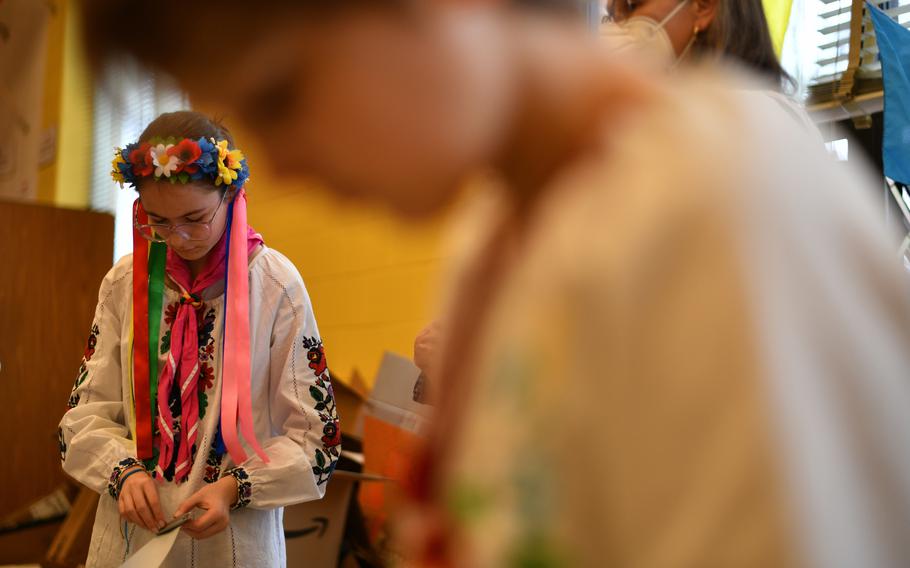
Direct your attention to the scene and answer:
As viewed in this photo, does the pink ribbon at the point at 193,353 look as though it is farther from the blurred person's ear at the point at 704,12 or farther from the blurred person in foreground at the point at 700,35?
the blurred person's ear at the point at 704,12

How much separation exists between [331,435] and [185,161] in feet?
1.72

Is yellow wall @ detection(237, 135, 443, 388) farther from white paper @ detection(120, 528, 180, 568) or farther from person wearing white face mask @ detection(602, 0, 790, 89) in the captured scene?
person wearing white face mask @ detection(602, 0, 790, 89)

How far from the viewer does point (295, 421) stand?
1516mm

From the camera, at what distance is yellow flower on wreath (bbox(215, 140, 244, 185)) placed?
1.44 metres

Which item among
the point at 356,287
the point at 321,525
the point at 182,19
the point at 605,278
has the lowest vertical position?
the point at 321,525

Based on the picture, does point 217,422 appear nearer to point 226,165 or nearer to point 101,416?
point 101,416

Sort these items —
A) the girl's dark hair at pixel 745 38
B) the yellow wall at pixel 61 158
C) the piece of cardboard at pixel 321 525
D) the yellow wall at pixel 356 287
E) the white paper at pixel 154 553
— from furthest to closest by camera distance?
the yellow wall at pixel 61 158, the yellow wall at pixel 356 287, the piece of cardboard at pixel 321 525, the white paper at pixel 154 553, the girl's dark hair at pixel 745 38

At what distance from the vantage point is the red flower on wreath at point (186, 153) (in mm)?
1465

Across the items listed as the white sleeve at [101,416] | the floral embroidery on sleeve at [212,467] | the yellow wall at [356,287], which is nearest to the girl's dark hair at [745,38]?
the floral embroidery on sleeve at [212,467]

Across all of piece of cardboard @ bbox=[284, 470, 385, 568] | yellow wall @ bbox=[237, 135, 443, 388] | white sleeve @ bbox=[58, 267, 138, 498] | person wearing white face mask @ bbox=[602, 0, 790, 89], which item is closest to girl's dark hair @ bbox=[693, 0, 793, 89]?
person wearing white face mask @ bbox=[602, 0, 790, 89]

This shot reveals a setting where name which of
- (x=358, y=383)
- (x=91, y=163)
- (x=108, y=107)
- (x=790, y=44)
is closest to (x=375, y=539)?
(x=358, y=383)

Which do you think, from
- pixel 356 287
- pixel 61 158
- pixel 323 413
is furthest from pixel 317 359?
pixel 61 158

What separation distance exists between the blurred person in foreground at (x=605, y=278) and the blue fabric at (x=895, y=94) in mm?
1691

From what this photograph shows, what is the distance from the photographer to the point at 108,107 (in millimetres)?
514
